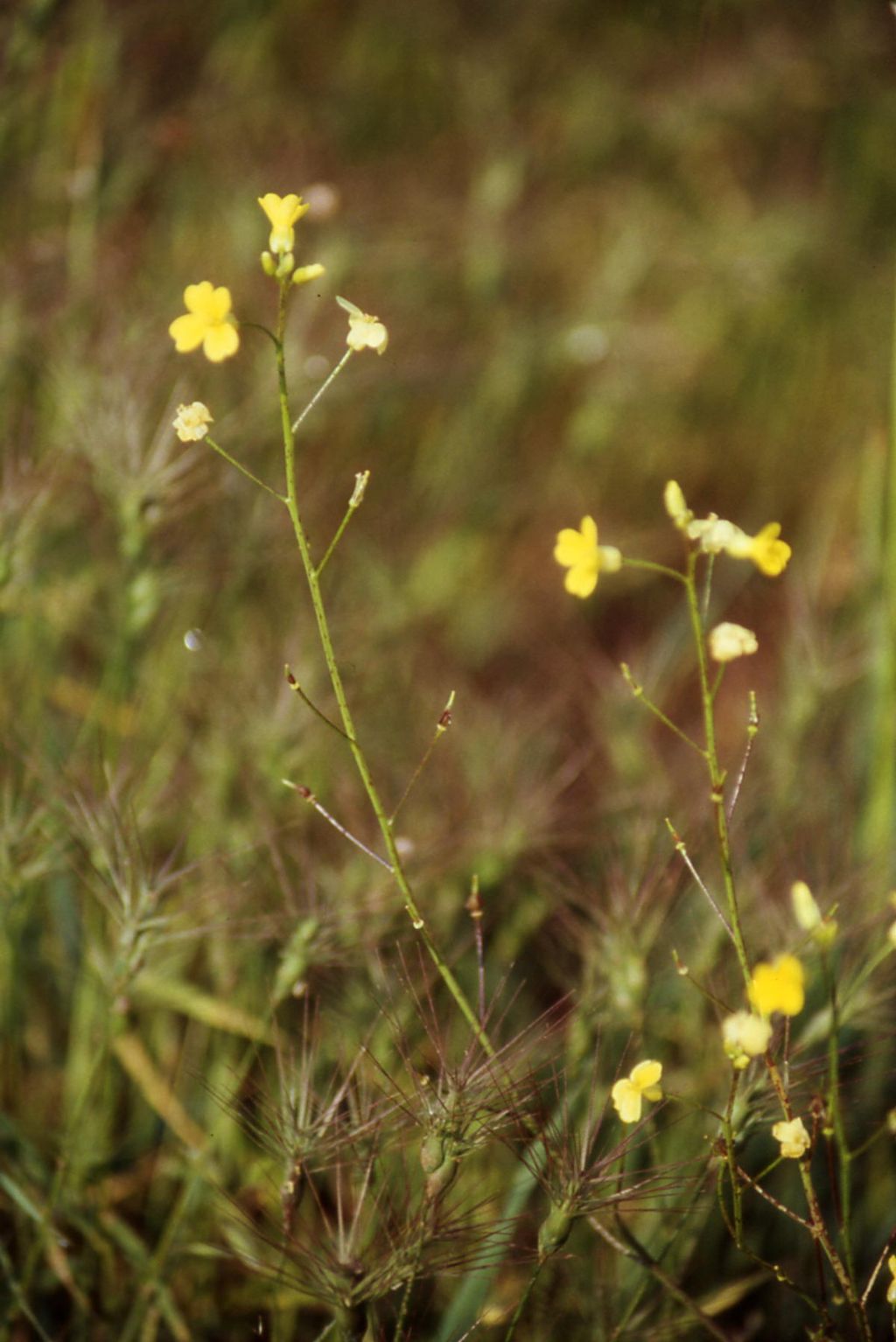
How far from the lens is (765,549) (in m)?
0.59

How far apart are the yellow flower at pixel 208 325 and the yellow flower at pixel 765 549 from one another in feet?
0.99

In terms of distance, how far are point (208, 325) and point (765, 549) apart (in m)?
0.34

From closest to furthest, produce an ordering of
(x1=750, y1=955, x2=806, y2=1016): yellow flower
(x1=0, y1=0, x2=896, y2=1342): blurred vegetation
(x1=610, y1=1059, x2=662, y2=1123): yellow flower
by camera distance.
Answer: (x1=750, y1=955, x2=806, y2=1016): yellow flower
(x1=610, y1=1059, x2=662, y2=1123): yellow flower
(x1=0, y1=0, x2=896, y2=1342): blurred vegetation

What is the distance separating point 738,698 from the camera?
2.00 metres

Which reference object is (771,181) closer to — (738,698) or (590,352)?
(590,352)

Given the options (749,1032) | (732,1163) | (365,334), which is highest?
(365,334)

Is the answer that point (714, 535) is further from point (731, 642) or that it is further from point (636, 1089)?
point (636, 1089)

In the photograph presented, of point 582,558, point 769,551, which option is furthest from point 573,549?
point 769,551

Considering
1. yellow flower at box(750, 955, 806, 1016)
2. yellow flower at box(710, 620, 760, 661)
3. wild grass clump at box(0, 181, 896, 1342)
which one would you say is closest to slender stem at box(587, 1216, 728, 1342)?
wild grass clump at box(0, 181, 896, 1342)

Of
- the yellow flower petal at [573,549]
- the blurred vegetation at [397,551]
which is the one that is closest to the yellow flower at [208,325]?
the yellow flower petal at [573,549]

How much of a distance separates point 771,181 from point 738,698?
1.38 meters

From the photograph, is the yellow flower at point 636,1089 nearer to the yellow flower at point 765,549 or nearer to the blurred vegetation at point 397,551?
the blurred vegetation at point 397,551

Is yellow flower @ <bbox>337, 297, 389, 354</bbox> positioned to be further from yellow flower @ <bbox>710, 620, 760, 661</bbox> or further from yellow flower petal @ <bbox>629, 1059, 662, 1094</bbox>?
yellow flower petal @ <bbox>629, 1059, 662, 1094</bbox>

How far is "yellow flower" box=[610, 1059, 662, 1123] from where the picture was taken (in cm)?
62
